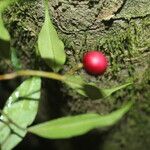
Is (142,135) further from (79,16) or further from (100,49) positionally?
(79,16)

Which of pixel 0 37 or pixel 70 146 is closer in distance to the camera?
pixel 0 37

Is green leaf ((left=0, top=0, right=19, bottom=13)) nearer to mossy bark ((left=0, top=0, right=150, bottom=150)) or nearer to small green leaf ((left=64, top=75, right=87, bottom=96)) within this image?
mossy bark ((left=0, top=0, right=150, bottom=150))

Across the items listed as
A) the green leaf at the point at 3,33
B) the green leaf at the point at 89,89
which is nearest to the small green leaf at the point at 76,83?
the green leaf at the point at 89,89

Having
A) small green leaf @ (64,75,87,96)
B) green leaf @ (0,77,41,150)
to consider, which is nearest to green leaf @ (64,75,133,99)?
small green leaf @ (64,75,87,96)

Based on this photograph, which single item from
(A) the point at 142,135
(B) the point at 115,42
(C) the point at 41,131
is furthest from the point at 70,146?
(C) the point at 41,131

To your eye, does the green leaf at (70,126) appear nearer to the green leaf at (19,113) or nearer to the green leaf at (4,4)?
the green leaf at (19,113)

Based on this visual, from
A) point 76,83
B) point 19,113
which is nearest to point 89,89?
point 76,83
